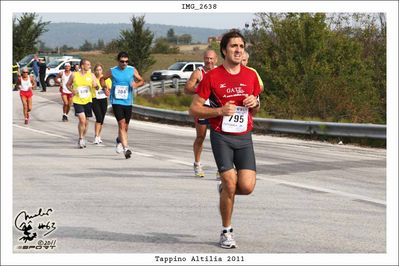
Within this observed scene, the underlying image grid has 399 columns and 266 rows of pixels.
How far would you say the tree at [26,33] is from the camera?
54406mm

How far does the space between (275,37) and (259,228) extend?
895 inches

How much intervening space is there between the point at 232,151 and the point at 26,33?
49694mm

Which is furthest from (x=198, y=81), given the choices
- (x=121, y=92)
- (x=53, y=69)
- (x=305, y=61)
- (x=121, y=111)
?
(x=53, y=69)

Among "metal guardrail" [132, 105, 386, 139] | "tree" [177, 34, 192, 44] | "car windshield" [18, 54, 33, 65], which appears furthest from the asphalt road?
"tree" [177, 34, 192, 44]

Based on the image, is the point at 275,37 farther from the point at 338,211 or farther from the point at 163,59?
the point at 163,59

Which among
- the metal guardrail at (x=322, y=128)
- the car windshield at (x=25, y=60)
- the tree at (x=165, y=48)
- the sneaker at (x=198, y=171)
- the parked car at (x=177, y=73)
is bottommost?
the sneaker at (x=198, y=171)

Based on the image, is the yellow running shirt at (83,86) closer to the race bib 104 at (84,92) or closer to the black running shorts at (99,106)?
the race bib 104 at (84,92)

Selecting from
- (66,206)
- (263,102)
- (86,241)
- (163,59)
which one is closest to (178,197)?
(66,206)

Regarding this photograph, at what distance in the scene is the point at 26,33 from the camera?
5603 centimetres

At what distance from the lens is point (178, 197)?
11.3 meters

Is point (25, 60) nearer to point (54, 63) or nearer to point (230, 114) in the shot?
point (54, 63)

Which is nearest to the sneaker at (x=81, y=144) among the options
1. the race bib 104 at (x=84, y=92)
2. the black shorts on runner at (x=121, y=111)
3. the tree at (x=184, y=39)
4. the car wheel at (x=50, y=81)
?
the race bib 104 at (x=84, y=92)

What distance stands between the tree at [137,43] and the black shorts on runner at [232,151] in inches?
1641

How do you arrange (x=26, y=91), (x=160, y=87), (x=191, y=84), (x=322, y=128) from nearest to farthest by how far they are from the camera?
(x=191, y=84)
(x=322, y=128)
(x=26, y=91)
(x=160, y=87)
